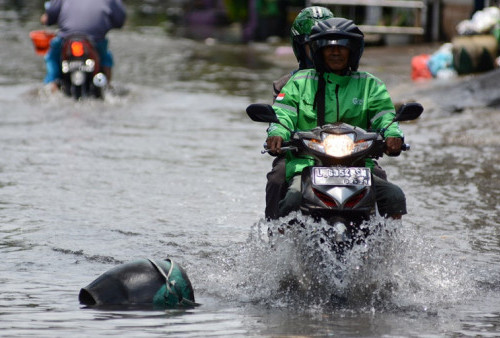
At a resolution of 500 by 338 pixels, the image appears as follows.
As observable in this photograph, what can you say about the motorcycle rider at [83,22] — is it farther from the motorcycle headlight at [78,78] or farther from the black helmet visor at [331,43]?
the black helmet visor at [331,43]

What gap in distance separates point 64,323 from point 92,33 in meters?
10.5

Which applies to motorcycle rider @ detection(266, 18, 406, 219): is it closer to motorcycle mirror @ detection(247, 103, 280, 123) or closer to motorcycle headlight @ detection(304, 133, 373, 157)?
motorcycle mirror @ detection(247, 103, 280, 123)

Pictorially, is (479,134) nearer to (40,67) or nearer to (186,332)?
(186,332)

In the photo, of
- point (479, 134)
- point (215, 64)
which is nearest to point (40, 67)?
point (215, 64)

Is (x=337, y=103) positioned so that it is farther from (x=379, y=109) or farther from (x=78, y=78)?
(x=78, y=78)

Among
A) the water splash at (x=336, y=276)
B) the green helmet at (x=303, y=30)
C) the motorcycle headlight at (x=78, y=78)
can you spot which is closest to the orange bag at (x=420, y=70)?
the motorcycle headlight at (x=78, y=78)

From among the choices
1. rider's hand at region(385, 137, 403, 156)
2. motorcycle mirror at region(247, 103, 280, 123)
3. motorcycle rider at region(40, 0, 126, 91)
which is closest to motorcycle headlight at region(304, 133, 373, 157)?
rider's hand at region(385, 137, 403, 156)

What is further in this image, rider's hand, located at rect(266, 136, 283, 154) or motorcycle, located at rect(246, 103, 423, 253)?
rider's hand, located at rect(266, 136, 283, 154)

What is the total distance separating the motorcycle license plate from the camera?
6.24 meters

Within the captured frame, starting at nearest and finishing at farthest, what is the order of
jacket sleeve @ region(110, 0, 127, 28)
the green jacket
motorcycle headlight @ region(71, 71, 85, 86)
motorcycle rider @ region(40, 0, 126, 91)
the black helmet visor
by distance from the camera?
1. the black helmet visor
2. the green jacket
3. motorcycle headlight @ region(71, 71, 85, 86)
4. motorcycle rider @ region(40, 0, 126, 91)
5. jacket sleeve @ region(110, 0, 127, 28)

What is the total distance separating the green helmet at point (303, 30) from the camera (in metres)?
7.69

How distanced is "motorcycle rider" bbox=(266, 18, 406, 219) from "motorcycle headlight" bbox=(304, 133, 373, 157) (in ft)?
1.18

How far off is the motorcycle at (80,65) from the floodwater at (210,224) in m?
0.25

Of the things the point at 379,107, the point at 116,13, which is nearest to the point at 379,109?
the point at 379,107
